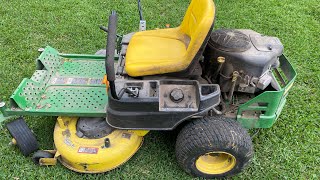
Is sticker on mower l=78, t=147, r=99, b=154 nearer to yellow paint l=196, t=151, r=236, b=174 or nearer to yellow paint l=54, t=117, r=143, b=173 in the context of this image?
yellow paint l=54, t=117, r=143, b=173

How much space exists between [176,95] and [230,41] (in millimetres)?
592

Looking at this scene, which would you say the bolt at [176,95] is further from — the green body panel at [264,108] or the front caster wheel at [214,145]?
the green body panel at [264,108]

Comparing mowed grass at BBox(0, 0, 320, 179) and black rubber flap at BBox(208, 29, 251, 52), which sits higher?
black rubber flap at BBox(208, 29, 251, 52)

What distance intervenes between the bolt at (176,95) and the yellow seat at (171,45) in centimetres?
18

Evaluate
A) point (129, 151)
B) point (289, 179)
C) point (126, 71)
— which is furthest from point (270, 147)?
point (126, 71)

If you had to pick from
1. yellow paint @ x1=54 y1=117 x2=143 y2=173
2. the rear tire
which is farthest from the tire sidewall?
the rear tire

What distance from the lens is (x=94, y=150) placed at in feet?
8.46

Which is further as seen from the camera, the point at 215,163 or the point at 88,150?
the point at 215,163

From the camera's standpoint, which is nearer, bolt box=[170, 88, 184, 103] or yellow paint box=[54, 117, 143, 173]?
bolt box=[170, 88, 184, 103]

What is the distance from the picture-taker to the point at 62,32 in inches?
170

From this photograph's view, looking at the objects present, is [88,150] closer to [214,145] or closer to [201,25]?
[214,145]

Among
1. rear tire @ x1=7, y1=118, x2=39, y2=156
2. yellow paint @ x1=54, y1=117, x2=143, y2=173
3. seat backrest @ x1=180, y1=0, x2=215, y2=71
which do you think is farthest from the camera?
rear tire @ x1=7, y1=118, x2=39, y2=156

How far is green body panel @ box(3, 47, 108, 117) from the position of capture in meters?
2.63

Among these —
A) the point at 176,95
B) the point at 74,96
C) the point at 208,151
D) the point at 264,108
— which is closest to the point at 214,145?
the point at 208,151
